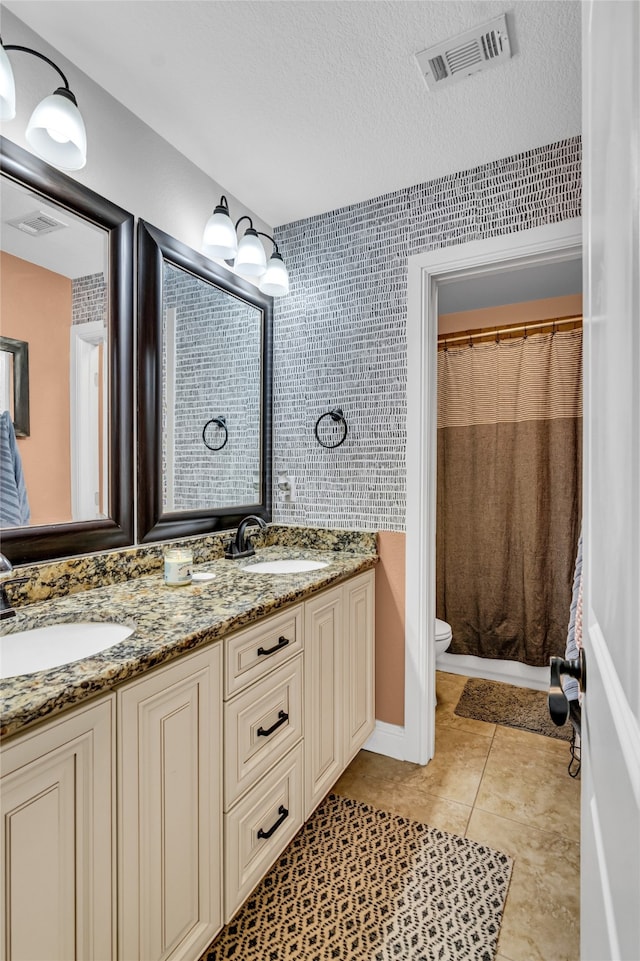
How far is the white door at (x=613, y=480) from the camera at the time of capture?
0.37m

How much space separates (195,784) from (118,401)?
1.12 m

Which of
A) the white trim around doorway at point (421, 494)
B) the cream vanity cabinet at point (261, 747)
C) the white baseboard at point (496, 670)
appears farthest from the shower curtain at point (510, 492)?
the cream vanity cabinet at point (261, 747)

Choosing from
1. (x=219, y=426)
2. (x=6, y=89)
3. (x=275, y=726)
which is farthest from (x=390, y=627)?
(x=6, y=89)

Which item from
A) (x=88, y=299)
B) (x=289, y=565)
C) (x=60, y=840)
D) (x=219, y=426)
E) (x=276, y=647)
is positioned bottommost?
(x=60, y=840)

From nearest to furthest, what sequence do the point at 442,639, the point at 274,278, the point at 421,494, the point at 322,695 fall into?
1. the point at 322,695
2. the point at 421,494
3. the point at 274,278
4. the point at 442,639

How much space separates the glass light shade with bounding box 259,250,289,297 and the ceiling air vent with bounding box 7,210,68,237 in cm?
91

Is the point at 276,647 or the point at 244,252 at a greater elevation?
the point at 244,252

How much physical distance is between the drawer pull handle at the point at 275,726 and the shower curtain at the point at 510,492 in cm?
193

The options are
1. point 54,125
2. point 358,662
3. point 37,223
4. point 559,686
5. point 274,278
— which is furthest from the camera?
point 274,278

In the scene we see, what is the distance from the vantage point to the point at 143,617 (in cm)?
118

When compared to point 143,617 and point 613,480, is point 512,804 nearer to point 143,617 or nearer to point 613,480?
point 143,617

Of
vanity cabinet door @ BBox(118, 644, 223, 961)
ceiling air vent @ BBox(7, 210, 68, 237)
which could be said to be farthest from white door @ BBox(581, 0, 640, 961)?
ceiling air vent @ BBox(7, 210, 68, 237)

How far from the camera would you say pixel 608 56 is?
0.48m

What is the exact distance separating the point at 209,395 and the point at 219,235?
2.02 feet
